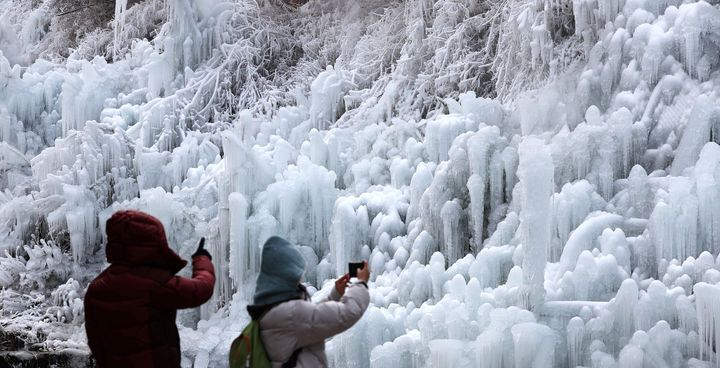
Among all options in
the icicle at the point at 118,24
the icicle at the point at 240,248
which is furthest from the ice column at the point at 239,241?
the icicle at the point at 118,24

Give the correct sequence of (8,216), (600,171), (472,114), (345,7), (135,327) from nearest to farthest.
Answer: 1. (135,327)
2. (600,171)
3. (472,114)
4. (8,216)
5. (345,7)

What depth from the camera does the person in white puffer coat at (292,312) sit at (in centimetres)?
404

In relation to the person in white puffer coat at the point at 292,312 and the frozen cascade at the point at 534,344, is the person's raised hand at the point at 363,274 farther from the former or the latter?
the frozen cascade at the point at 534,344

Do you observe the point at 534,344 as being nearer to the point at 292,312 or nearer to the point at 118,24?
the point at 292,312

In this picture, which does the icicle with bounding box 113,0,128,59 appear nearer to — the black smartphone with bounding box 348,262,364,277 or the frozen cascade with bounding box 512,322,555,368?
the frozen cascade with bounding box 512,322,555,368

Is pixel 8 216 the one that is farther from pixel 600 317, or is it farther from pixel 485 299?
pixel 600 317

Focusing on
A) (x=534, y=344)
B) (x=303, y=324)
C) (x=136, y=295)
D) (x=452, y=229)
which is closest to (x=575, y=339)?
(x=534, y=344)

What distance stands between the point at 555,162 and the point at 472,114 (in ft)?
4.33

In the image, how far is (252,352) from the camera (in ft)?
13.5

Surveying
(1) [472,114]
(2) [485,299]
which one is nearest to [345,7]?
(1) [472,114]

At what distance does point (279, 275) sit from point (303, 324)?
0.77 ft

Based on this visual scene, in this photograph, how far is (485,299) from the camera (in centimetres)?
783

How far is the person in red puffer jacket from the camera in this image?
14.2 ft

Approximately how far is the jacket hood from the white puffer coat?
620 millimetres
